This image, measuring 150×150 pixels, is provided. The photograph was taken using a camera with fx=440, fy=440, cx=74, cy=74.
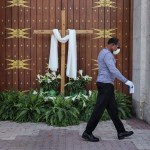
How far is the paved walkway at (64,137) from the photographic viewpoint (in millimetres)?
8742

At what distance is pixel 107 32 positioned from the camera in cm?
1301

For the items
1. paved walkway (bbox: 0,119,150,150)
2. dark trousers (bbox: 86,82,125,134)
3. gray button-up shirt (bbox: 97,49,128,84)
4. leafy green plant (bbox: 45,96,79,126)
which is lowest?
paved walkway (bbox: 0,119,150,150)

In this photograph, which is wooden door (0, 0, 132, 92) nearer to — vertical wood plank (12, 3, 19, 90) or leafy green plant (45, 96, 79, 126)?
vertical wood plank (12, 3, 19, 90)

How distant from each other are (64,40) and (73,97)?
5.44ft

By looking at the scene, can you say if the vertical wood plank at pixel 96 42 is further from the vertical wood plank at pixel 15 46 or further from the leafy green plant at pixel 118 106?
the vertical wood plank at pixel 15 46

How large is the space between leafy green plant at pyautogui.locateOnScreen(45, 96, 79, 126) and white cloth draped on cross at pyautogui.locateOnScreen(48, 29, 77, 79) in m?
1.15

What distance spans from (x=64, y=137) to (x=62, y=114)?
1.50m

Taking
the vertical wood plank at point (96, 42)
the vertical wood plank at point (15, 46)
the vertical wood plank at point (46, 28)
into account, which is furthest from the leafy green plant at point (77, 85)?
the vertical wood plank at point (15, 46)

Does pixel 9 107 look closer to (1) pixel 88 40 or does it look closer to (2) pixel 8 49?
(2) pixel 8 49

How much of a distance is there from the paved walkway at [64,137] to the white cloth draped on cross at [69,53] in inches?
69.0

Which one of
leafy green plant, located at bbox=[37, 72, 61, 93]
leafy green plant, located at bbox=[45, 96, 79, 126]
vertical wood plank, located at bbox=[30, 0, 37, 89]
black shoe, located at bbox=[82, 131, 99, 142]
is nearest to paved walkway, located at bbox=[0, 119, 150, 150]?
black shoe, located at bbox=[82, 131, 99, 142]

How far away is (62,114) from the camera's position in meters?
11.1

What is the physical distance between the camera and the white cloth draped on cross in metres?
12.3

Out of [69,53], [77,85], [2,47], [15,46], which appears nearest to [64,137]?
[77,85]
